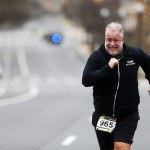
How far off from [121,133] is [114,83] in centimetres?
52

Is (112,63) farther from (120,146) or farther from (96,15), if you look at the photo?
(96,15)

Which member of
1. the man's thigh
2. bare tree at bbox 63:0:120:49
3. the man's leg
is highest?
the man's thigh

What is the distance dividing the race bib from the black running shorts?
74 millimetres

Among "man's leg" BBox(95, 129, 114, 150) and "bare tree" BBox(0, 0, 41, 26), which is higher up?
"man's leg" BBox(95, 129, 114, 150)

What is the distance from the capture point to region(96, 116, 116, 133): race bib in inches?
335

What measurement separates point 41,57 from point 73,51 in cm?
1013

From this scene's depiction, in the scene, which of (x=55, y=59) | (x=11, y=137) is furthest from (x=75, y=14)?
(x=11, y=137)

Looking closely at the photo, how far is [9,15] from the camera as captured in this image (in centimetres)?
14562

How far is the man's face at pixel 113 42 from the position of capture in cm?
836

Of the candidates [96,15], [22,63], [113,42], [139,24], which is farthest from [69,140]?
[96,15]

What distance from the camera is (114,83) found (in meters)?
8.59

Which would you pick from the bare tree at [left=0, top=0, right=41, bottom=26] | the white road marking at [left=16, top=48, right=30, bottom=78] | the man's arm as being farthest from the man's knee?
the bare tree at [left=0, top=0, right=41, bottom=26]

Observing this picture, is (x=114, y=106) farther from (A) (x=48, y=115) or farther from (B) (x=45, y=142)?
(A) (x=48, y=115)

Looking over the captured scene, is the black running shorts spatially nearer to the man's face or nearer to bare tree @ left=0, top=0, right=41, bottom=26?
the man's face
